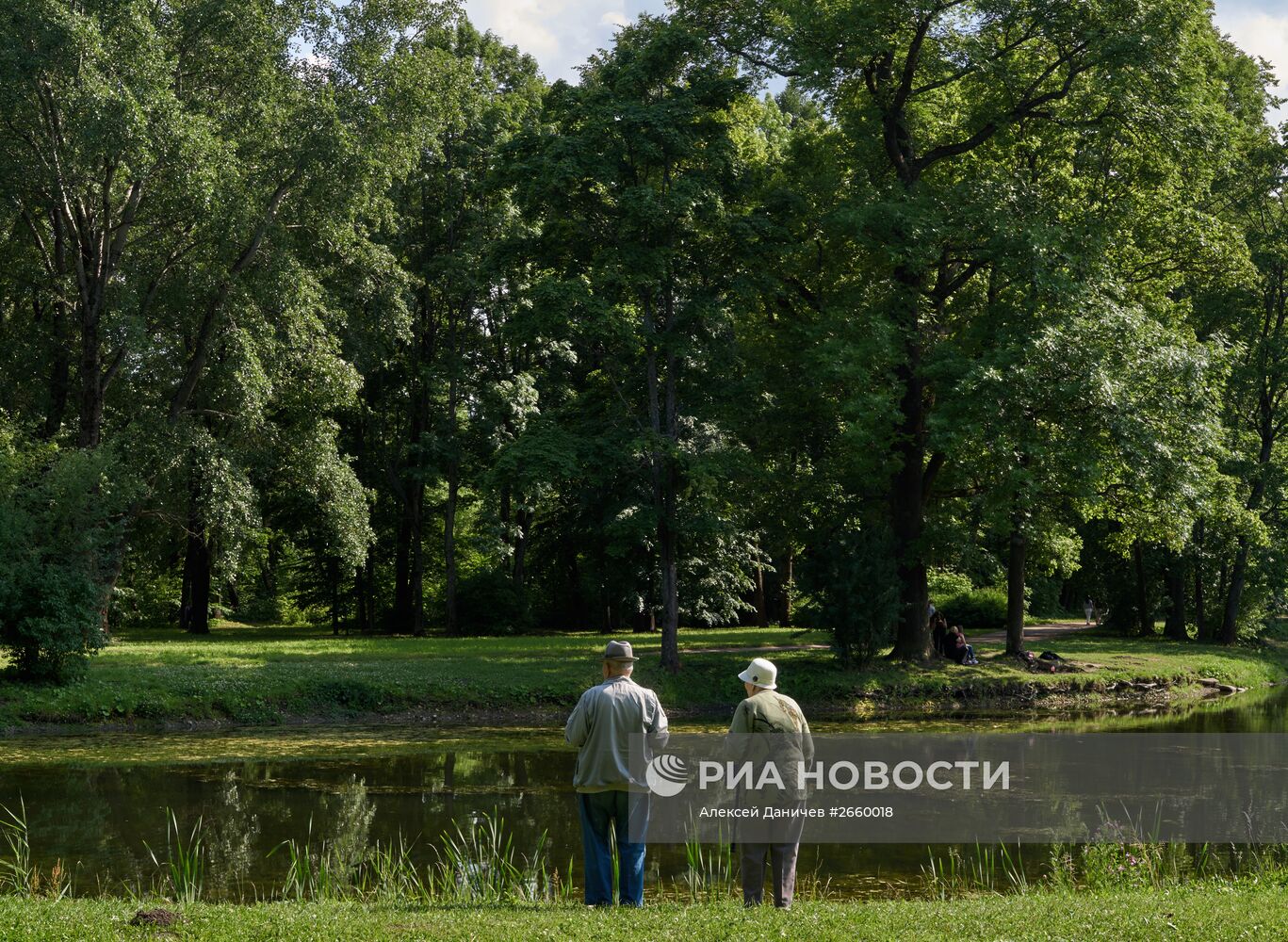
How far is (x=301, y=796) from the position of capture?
51.6ft

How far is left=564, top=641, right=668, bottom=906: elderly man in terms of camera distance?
9234mm

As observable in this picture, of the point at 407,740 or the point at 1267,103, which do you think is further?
the point at 1267,103

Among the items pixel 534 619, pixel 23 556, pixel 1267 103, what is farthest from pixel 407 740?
pixel 1267 103

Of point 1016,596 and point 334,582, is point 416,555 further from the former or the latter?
point 1016,596

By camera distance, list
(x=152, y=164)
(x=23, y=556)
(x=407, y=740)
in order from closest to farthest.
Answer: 1. (x=407, y=740)
2. (x=23, y=556)
3. (x=152, y=164)

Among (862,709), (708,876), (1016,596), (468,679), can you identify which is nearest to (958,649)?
(1016,596)

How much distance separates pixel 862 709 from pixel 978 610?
773 inches

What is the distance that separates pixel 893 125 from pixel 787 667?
13.0 m

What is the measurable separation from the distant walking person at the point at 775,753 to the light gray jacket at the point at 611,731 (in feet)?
2.30

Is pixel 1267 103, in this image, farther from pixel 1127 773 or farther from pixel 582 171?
pixel 1127 773

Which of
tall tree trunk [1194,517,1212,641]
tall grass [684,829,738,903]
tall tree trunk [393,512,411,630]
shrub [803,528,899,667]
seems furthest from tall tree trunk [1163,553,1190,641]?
tall grass [684,829,738,903]

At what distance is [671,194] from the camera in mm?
26391

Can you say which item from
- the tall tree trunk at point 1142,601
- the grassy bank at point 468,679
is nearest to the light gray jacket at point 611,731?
the grassy bank at point 468,679

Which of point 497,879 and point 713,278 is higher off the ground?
point 713,278
